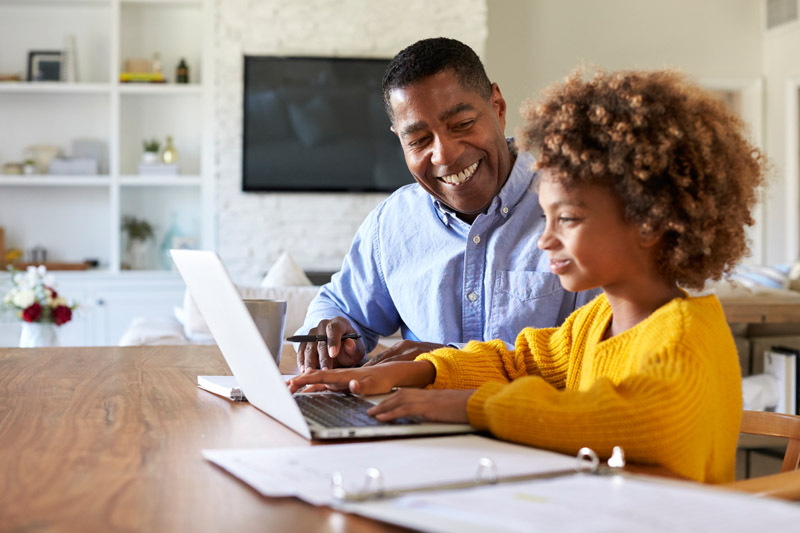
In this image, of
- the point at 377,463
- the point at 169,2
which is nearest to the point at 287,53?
the point at 169,2

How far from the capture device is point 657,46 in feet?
22.7

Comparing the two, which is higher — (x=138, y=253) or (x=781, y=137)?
(x=781, y=137)

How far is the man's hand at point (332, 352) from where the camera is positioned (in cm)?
133

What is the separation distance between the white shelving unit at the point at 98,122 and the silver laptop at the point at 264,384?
4.71 metres

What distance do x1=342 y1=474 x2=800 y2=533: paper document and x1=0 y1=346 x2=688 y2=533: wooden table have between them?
0.10ft

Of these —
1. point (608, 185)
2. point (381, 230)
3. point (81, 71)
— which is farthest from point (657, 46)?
point (608, 185)

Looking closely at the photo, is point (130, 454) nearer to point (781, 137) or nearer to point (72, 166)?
point (72, 166)

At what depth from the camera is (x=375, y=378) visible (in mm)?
1057

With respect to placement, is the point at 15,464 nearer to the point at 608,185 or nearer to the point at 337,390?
the point at 337,390

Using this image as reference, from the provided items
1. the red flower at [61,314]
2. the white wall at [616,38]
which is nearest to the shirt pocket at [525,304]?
the red flower at [61,314]

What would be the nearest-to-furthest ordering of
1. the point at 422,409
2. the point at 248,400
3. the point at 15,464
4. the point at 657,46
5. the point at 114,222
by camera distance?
the point at 15,464 → the point at 422,409 → the point at 248,400 → the point at 114,222 → the point at 657,46

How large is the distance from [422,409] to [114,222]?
16.2 ft

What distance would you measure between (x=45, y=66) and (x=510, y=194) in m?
4.79

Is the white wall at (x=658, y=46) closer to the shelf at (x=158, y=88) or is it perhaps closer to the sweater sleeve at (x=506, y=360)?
the shelf at (x=158, y=88)
